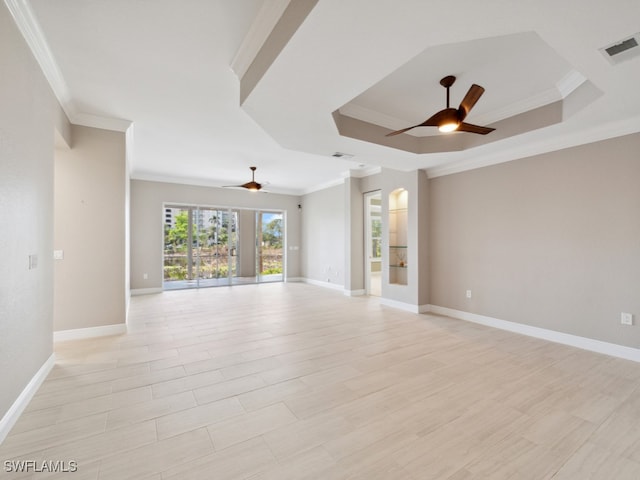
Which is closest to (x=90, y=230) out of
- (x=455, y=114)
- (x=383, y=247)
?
(x=455, y=114)

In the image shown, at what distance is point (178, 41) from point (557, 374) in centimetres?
471

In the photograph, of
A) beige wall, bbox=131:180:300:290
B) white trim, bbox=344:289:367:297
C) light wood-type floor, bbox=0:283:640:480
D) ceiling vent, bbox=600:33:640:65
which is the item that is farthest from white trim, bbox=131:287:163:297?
ceiling vent, bbox=600:33:640:65

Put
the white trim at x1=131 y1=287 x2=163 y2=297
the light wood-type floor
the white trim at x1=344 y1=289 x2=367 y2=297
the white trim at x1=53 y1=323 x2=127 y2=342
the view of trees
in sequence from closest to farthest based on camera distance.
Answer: the light wood-type floor < the white trim at x1=53 y1=323 x2=127 y2=342 < the white trim at x1=344 y1=289 x2=367 y2=297 < the white trim at x1=131 y1=287 x2=163 y2=297 < the view of trees

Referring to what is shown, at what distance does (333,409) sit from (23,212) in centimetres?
288

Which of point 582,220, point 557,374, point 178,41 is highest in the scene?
point 178,41

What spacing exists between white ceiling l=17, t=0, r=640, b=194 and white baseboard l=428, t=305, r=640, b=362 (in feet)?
8.11

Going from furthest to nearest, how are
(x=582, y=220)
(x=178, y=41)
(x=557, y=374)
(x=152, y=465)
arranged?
(x=582, y=220) → (x=557, y=374) → (x=178, y=41) → (x=152, y=465)

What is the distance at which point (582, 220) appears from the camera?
11.8 feet

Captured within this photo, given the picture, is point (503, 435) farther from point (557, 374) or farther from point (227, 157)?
point (227, 157)

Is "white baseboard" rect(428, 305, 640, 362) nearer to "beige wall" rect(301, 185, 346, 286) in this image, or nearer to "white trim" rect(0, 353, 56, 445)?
"beige wall" rect(301, 185, 346, 286)

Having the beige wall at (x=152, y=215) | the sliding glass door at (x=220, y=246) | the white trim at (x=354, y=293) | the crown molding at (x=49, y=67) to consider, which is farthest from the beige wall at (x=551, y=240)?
the beige wall at (x=152, y=215)

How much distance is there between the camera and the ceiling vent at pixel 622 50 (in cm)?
192

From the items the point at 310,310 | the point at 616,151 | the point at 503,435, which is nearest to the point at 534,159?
the point at 616,151

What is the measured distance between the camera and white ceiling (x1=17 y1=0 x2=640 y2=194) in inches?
68.8
